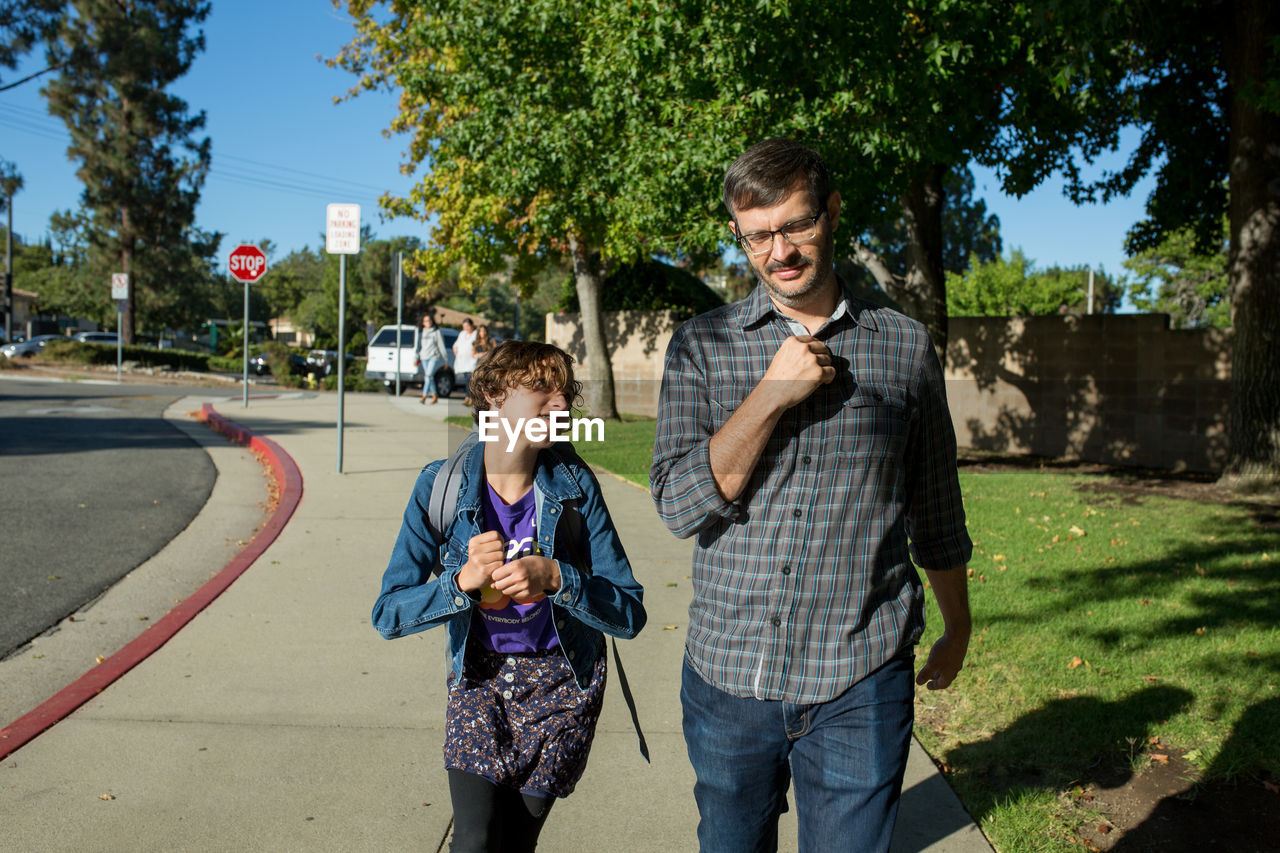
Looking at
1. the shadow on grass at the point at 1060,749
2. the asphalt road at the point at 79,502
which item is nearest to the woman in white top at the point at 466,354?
the asphalt road at the point at 79,502

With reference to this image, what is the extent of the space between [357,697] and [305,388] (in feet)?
83.6

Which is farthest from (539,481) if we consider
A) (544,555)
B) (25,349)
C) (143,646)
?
(25,349)

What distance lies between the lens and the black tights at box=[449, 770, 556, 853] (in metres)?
2.57

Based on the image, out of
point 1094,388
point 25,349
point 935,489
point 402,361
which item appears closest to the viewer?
point 935,489

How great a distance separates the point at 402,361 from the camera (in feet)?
88.1

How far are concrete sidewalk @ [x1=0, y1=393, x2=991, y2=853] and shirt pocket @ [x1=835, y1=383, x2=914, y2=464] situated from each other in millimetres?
941

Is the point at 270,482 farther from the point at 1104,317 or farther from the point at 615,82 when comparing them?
the point at 1104,317

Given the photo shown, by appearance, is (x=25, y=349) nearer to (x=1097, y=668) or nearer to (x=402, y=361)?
(x=402, y=361)

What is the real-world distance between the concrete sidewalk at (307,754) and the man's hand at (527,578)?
45 centimetres

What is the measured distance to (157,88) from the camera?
42.9 metres

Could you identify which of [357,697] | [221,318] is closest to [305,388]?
[357,697]

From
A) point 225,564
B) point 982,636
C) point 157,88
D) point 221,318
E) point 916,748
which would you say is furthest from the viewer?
point 221,318

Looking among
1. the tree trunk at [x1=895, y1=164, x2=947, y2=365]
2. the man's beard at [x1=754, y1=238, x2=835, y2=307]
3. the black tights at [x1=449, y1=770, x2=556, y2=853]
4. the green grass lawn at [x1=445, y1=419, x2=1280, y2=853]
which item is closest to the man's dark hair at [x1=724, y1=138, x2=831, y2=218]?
the man's beard at [x1=754, y1=238, x2=835, y2=307]

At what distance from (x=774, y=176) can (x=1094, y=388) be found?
551 inches
